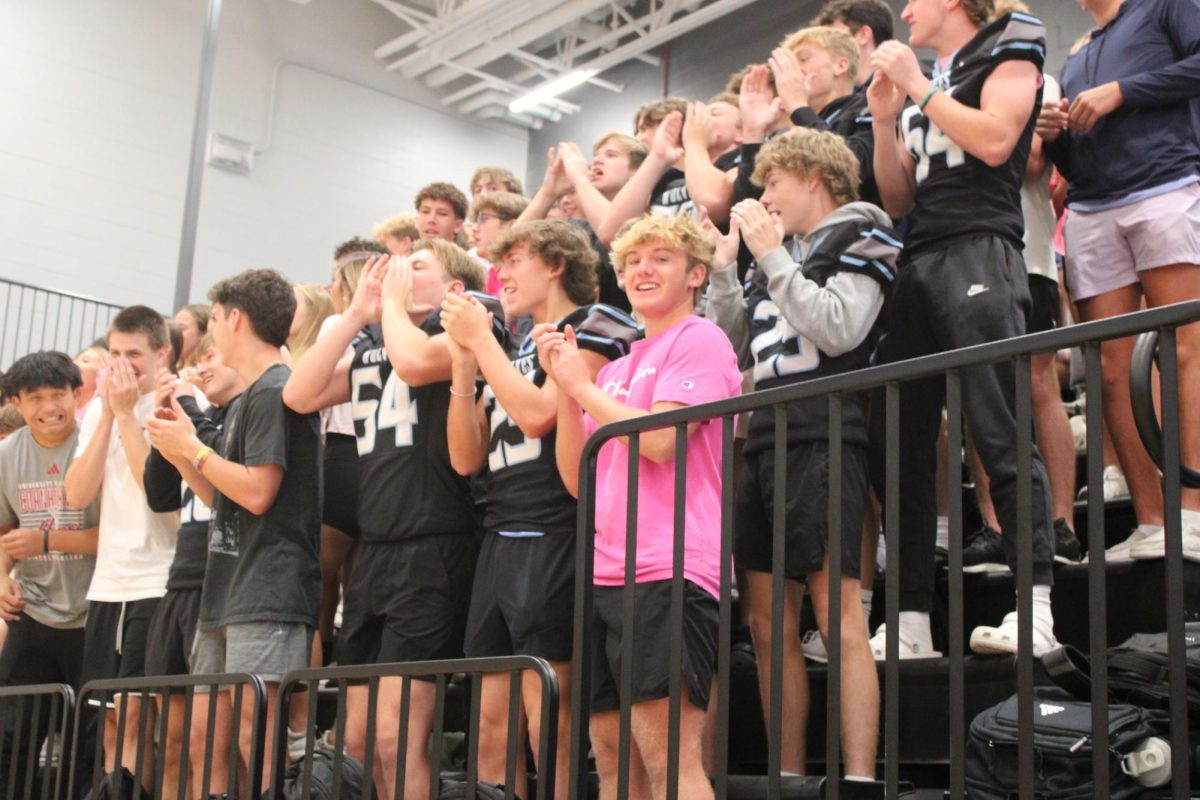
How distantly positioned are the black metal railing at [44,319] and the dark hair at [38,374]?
4.84 metres

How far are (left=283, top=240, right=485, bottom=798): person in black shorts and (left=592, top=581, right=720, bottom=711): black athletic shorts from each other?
1.77ft

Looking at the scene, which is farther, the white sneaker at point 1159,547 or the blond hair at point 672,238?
the blond hair at point 672,238

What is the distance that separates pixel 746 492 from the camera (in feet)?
9.01

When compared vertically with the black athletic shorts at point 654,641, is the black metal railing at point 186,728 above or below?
below

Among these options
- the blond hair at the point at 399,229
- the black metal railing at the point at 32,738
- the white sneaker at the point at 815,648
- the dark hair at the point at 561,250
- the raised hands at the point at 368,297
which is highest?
the blond hair at the point at 399,229

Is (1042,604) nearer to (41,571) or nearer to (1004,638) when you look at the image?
(1004,638)

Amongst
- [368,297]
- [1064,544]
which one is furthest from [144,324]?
[1064,544]

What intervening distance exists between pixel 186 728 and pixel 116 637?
105 centimetres

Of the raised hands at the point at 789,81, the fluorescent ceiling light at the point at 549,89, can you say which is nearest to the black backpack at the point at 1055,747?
the raised hands at the point at 789,81

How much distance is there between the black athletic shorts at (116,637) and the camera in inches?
147

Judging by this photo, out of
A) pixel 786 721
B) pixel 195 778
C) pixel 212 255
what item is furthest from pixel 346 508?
pixel 212 255

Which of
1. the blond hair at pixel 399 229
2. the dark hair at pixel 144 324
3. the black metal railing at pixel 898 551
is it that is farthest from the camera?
the blond hair at pixel 399 229

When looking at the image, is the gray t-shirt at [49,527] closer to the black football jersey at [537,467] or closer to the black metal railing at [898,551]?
the black football jersey at [537,467]

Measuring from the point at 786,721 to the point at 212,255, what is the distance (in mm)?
8881
